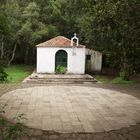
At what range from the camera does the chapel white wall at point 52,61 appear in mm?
23453

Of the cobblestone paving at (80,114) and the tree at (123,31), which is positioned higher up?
the tree at (123,31)

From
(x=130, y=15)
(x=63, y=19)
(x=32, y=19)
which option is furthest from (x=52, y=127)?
(x=63, y=19)

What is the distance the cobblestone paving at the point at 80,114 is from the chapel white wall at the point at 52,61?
10563 mm

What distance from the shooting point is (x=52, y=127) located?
7.04 m

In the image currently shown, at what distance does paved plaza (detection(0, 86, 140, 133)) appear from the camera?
7.29 m

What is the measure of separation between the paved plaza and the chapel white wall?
34.7 ft

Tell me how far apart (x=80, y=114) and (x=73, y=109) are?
0.73 meters

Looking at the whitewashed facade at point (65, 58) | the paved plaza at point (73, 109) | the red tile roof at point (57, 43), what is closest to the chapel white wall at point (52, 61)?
the whitewashed facade at point (65, 58)

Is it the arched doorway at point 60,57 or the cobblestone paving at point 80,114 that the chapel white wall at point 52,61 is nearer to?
the arched doorway at point 60,57

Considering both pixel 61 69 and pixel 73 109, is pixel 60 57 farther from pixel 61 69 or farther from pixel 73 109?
pixel 73 109

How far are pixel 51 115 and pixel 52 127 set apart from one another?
128 centimetres

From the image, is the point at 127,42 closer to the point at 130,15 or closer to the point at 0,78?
the point at 130,15

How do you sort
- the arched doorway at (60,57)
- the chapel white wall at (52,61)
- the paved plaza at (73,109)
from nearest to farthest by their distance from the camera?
the paved plaza at (73,109), the chapel white wall at (52,61), the arched doorway at (60,57)

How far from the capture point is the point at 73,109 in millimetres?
9195
